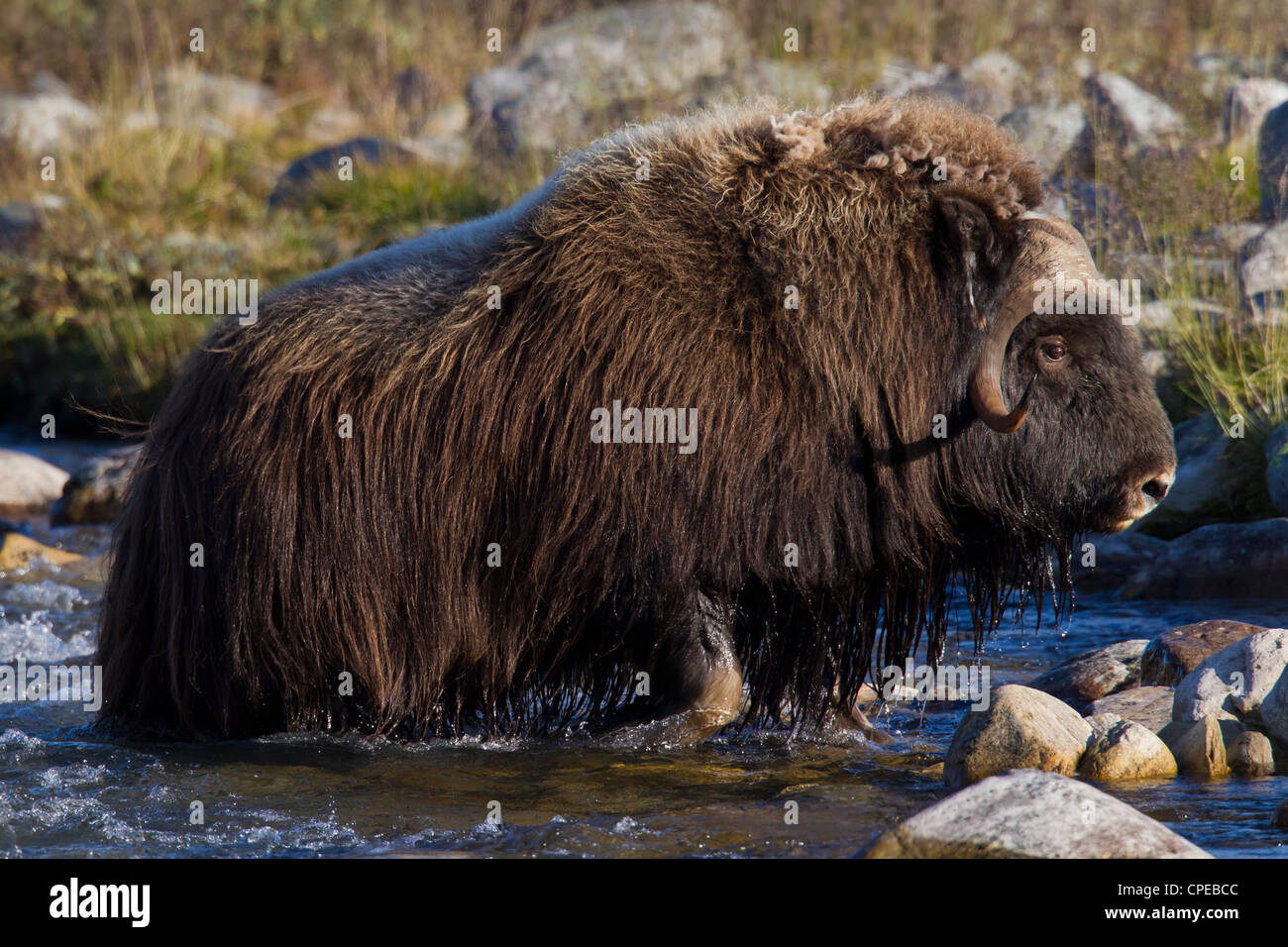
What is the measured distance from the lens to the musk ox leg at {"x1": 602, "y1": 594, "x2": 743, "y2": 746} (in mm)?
3604

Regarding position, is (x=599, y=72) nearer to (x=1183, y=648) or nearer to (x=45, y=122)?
(x=45, y=122)

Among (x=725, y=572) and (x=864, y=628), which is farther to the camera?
(x=864, y=628)

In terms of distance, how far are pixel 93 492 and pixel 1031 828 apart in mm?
5326

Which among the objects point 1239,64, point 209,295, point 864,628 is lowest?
point 864,628

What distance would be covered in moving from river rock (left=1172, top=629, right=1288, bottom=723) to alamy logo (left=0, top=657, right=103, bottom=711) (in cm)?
285

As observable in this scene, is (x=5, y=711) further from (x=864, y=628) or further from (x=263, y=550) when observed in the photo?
(x=864, y=628)

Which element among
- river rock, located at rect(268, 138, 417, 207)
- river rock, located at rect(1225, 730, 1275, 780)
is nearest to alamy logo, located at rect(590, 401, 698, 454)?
river rock, located at rect(1225, 730, 1275, 780)

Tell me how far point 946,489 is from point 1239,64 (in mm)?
7531

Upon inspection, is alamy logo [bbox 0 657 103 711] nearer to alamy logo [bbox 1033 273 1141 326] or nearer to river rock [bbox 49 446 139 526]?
river rock [bbox 49 446 139 526]

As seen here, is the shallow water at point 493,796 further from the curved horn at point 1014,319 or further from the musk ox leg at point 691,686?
the curved horn at point 1014,319
